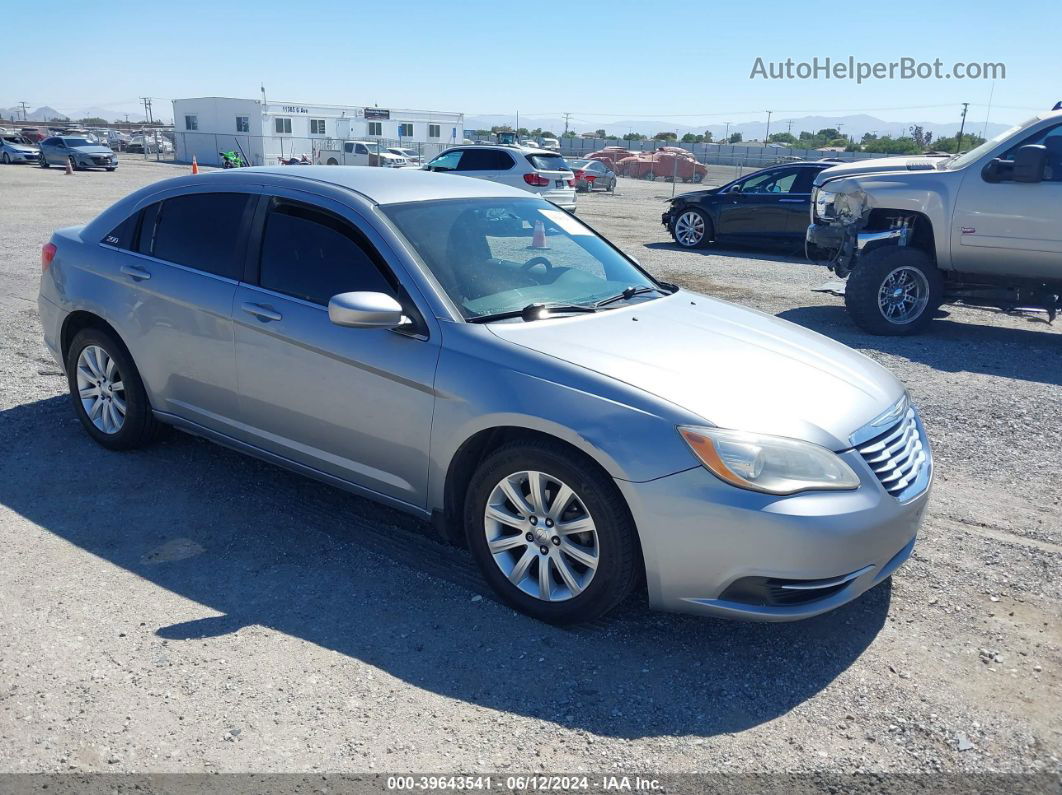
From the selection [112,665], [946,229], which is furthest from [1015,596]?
[946,229]

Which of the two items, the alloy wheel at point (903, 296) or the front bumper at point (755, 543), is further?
the alloy wheel at point (903, 296)

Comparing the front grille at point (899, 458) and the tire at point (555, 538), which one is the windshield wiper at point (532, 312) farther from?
the front grille at point (899, 458)

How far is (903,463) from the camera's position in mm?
3609

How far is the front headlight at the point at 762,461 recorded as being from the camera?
3158 mm

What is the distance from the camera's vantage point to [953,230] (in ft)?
28.7

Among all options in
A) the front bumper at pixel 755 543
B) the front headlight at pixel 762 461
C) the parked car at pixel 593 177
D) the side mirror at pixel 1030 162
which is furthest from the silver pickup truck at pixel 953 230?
the parked car at pixel 593 177

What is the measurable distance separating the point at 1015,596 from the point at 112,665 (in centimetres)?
382

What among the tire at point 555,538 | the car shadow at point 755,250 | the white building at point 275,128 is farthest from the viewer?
the white building at point 275,128

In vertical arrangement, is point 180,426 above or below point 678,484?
below

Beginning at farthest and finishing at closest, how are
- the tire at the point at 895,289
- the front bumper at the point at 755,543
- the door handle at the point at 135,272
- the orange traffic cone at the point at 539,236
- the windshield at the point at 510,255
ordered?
the tire at the point at 895,289 < the door handle at the point at 135,272 < the orange traffic cone at the point at 539,236 < the windshield at the point at 510,255 < the front bumper at the point at 755,543

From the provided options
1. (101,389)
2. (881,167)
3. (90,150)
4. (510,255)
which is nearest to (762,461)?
(510,255)

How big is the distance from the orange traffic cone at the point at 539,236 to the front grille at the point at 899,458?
1.97 metres

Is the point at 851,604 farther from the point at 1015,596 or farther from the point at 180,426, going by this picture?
the point at 180,426

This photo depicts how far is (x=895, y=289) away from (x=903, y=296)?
4.7 inches
